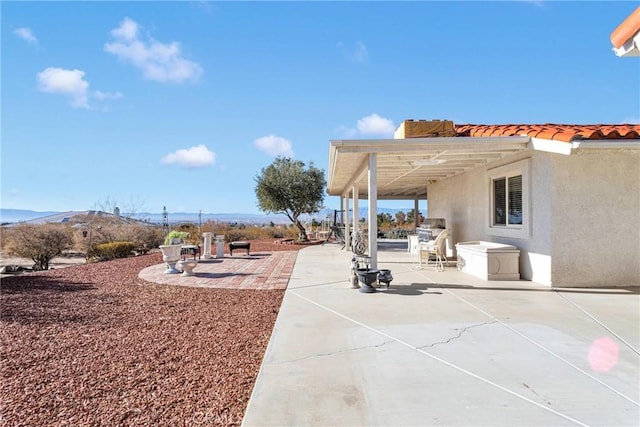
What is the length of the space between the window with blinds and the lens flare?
190 inches

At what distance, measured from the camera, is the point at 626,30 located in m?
2.03

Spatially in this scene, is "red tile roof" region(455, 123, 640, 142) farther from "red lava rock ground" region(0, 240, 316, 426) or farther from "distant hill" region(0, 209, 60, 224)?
"distant hill" region(0, 209, 60, 224)

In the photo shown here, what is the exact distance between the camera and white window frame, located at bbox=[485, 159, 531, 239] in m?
8.13

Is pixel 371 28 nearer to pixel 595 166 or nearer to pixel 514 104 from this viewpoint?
pixel 595 166

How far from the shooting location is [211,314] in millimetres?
5793

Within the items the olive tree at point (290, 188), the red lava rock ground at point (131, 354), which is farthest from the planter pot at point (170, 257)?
the olive tree at point (290, 188)

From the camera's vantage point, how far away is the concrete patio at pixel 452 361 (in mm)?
2723

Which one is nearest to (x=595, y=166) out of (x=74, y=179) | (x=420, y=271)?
(x=420, y=271)

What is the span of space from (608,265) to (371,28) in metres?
8.23

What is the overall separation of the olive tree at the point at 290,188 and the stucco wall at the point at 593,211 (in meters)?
16.3

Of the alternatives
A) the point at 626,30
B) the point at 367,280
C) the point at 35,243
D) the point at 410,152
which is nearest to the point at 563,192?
the point at 410,152

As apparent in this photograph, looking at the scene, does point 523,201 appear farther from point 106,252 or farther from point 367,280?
point 106,252

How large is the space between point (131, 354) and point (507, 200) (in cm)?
875

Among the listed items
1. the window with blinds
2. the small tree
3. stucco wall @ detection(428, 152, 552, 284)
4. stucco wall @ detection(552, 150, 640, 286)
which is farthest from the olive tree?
stucco wall @ detection(552, 150, 640, 286)
